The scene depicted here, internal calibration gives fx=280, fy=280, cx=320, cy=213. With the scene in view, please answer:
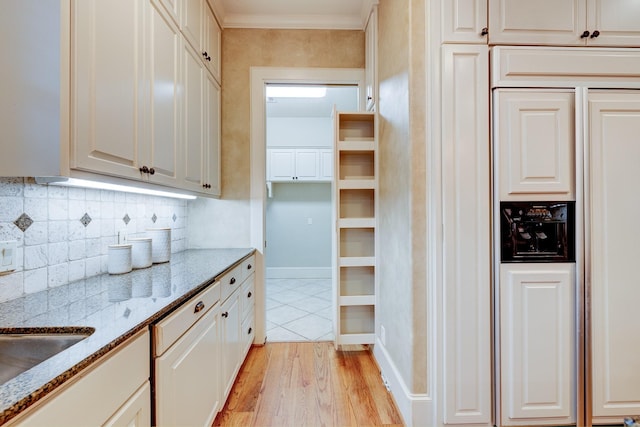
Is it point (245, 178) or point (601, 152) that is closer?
point (601, 152)

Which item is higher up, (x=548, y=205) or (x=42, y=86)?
(x=42, y=86)

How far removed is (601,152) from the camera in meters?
1.46

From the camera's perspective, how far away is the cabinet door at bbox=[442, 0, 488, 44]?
145 centimetres

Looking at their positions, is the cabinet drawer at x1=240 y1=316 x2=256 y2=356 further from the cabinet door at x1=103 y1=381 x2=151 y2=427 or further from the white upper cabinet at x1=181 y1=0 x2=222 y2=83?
the white upper cabinet at x1=181 y1=0 x2=222 y2=83

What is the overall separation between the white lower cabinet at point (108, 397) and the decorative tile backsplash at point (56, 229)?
0.64 metres

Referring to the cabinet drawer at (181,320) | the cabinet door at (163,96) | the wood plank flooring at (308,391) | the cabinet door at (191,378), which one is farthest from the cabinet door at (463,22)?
the wood plank flooring at (308,391)

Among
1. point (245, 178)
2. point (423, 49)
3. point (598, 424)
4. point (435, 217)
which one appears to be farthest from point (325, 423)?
point (423, 49)

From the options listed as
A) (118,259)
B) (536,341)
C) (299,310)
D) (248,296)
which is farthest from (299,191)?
(536,341)

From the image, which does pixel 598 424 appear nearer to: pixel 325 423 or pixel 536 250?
pixel 536 250

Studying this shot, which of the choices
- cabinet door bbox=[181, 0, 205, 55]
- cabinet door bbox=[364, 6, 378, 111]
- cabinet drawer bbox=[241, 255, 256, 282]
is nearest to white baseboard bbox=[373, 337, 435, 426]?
cabinet drawer bbox=[241, 255, 256, 282]

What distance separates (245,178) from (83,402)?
82.3 inches

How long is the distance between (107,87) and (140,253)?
943mm

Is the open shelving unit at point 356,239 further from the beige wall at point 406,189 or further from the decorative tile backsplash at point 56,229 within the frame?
the decorative tile backsplash at point 56,229

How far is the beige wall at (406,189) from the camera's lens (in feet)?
5.02
